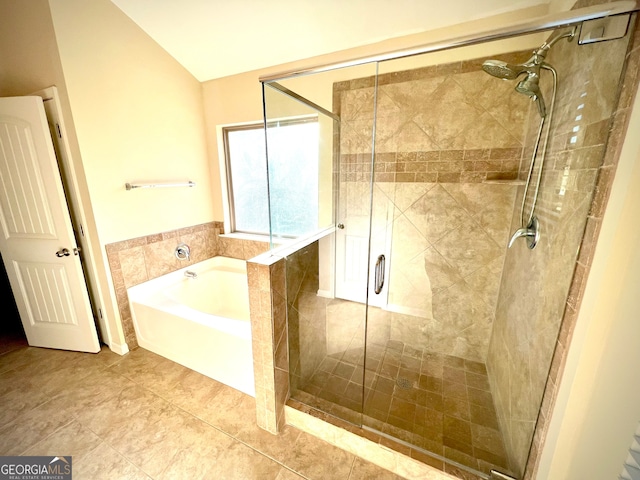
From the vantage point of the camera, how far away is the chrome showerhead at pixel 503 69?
3.63 ft

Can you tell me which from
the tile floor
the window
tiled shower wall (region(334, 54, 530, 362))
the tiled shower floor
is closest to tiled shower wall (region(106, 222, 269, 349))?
the window

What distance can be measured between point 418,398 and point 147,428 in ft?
5.55

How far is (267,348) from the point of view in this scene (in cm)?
131

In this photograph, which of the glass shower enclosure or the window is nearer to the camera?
the glass shower enclosure

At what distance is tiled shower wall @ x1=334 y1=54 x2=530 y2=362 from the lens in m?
1.62

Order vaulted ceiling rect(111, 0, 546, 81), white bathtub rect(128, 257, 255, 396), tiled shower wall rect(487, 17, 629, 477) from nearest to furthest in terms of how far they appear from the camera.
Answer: tiled shower wall rect(487, 17, 629, 477)
vaulted ceiling rect(111, 0, 546, 81)
white bathtub rect(128, 257, 255, 396)

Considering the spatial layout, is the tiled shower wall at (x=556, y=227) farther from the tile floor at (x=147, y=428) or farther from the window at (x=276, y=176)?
the window at (x=276, y=176)

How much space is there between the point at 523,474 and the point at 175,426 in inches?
71.5

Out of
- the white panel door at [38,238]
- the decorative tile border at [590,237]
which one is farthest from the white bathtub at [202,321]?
the decorative tile border at [590,237]

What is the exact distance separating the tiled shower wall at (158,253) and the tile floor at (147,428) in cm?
50

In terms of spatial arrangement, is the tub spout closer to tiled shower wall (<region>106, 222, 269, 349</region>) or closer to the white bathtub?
the white bathtub

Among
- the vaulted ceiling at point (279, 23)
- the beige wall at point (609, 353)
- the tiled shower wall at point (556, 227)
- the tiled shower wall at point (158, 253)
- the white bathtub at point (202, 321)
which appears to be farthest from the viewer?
the tiled shower wall at point (158, 253)

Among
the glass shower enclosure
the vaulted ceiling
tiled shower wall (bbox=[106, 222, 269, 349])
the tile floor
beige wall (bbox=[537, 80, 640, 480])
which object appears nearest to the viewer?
beige wall (bbox=[537, 80, 640, 480])

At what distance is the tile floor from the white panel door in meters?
0.28
